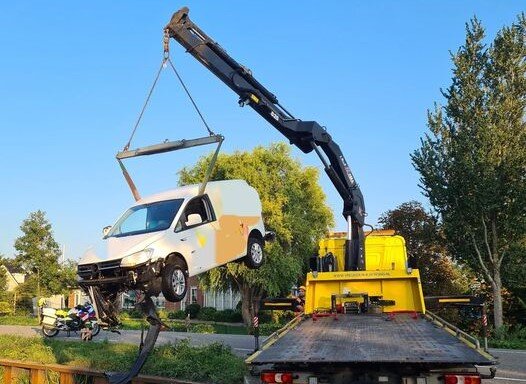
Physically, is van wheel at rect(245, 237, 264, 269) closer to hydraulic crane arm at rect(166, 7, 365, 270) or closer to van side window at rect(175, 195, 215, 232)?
van side window at rect(175, 195, 215, 232)

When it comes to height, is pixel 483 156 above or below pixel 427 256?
above

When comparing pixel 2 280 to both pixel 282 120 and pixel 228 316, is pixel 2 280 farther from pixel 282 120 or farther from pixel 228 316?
pixel 282 120

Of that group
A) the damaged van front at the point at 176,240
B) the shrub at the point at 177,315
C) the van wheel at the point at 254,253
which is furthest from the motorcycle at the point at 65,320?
the shrub at the point at 177,315

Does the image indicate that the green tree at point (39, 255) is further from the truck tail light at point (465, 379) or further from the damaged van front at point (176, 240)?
the truck tail light at point (465, 379)

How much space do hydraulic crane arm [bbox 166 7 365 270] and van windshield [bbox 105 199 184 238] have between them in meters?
2.49

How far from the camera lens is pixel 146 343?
720 cm

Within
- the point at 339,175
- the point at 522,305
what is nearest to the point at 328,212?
the point at 522,305

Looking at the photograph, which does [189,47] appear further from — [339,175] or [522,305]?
[522,305]

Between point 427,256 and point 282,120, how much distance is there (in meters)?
17.9

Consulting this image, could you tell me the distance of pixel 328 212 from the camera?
3591cm

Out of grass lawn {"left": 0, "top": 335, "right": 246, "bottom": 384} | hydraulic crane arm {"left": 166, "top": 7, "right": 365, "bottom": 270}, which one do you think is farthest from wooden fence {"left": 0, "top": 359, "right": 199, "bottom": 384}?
hydraulic crane arm {"left": 166, "top": 7, "right": 365, "bottom": 270}

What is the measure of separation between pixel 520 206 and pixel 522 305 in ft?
13.3

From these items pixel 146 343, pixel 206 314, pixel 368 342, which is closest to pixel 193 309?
pixel 206 314

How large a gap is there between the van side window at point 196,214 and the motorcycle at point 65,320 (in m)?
10.6
